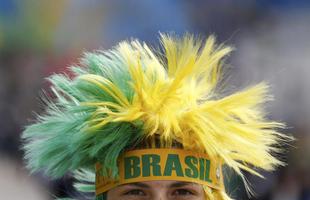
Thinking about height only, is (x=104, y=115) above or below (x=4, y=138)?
below

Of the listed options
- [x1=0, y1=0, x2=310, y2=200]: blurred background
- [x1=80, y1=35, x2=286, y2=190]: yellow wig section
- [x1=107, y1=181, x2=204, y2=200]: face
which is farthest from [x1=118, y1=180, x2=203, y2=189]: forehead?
[x1=0, y1=0, x2=310, y2=200]: blurred background

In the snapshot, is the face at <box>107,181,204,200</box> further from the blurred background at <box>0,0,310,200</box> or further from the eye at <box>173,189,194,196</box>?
the blurred background at <box>0,0,310,200</box>

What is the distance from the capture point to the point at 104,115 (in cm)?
264

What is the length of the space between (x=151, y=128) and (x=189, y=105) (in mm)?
167

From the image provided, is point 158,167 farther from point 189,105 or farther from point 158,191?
point 189,105

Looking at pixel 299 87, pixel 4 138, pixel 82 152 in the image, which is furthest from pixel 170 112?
pixel 299 87

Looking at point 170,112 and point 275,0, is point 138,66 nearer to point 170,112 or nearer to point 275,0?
point 170,112

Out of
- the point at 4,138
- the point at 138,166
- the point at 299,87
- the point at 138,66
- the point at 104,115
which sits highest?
the point at 299,87

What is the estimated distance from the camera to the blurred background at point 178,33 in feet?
14.5

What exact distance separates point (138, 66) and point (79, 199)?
2.17 feet

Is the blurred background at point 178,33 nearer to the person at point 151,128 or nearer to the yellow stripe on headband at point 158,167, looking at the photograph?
the person at point 151,128

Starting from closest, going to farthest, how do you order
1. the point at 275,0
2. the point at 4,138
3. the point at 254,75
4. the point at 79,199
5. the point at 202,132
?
the point at 202,132 → the point at 79,199 → the point at 4,138 → the point at 254,75 → the point at 275,0

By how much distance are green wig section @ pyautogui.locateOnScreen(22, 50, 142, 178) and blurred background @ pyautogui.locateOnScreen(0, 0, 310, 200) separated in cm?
143

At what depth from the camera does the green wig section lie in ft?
8.61
